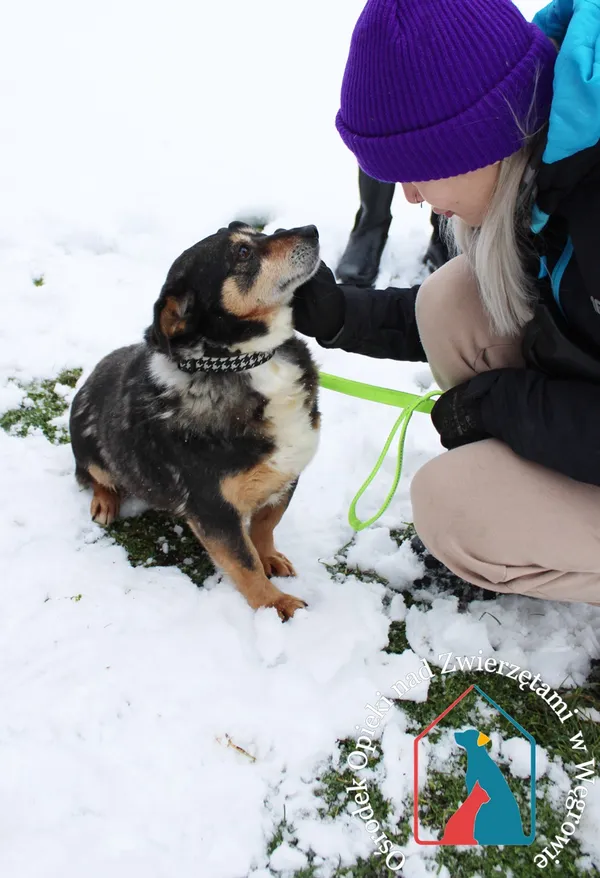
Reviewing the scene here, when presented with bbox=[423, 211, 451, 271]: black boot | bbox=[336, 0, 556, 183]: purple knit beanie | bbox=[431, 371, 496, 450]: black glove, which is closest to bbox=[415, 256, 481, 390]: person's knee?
bbox=[431, 371, 496, 450]: black glove

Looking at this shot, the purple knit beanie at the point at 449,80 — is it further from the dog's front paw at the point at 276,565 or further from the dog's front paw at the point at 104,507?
the dog's front paw at the point at 104,507

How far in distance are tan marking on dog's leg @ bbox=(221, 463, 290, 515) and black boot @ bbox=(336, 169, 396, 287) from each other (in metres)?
2.52

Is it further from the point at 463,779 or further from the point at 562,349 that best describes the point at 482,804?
the point at 562,349

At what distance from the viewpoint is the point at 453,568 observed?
2.46 m

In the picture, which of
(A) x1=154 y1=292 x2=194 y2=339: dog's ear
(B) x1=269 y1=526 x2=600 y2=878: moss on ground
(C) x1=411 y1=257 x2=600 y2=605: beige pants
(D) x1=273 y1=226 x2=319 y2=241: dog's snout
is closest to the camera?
(B) x1=269 y1=526 x2=600 y2=878: moss on ground

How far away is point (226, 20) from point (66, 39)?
222cm

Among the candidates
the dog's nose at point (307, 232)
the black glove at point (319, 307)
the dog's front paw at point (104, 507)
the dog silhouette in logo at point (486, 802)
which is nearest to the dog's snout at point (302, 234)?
the dog's nose at point (307, 232)

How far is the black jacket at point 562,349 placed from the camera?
1833 millimetres

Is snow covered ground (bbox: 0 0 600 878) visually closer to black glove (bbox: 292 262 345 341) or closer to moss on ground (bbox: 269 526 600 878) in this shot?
moss on ground (bbox: 269 526 600 878)

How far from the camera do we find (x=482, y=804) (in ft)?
7.02

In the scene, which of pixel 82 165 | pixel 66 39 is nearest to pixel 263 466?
pixel 82 165

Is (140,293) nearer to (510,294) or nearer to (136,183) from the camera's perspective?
(136,183)

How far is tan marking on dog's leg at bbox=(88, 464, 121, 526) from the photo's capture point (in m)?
3.23

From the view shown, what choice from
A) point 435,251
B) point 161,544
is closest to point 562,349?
point 161,544
